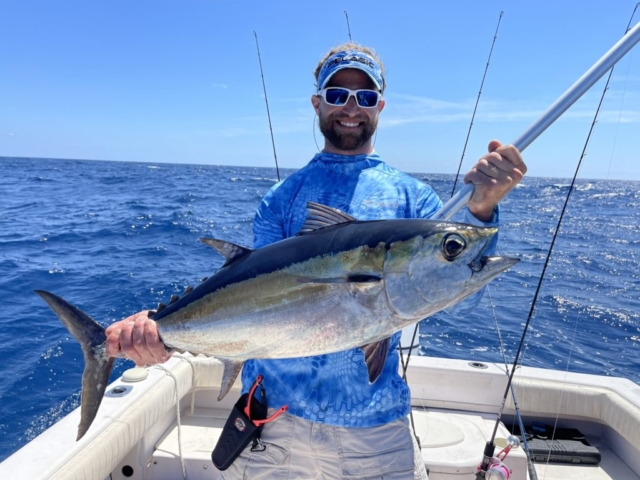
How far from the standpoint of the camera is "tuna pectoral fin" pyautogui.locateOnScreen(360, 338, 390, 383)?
197 cm

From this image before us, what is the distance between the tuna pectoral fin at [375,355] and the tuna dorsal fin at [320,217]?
55 centimetres

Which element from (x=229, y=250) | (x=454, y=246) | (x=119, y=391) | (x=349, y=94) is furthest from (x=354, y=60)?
(x=119, y=391)

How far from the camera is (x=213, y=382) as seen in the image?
16.6 ft

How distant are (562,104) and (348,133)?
45.7 inches

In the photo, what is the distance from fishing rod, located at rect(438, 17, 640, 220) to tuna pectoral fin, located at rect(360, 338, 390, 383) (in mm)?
662

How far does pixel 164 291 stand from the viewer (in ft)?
37.6

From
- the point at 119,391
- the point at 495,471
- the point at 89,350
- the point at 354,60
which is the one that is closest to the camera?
the point at 89,350

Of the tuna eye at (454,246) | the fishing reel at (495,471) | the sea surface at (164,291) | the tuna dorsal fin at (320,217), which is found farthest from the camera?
the sea surface at (164,291)

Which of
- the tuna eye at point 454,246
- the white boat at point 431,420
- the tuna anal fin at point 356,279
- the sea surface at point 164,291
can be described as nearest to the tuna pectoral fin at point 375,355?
the tuna anal fin at point 356,279

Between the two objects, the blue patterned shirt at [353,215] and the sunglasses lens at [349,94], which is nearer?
the blue patterned shirt at [353,215]

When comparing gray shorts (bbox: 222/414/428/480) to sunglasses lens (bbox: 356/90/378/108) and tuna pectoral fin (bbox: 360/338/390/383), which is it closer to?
tuna pectoral fin (bbox: 360/338/390/383)

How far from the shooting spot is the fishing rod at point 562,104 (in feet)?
7.45

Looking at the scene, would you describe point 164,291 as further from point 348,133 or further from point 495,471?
point 348,133

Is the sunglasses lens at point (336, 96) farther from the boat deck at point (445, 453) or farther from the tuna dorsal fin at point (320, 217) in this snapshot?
the boat deck at point (445, 453)
